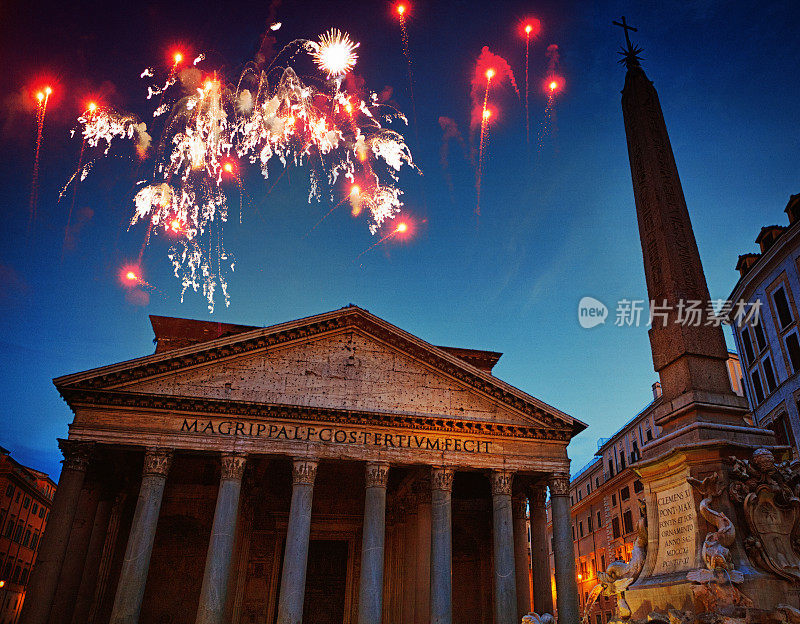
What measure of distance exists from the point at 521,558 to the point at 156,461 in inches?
529

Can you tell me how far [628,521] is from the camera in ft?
112

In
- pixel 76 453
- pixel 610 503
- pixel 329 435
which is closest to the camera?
pixel 76 453

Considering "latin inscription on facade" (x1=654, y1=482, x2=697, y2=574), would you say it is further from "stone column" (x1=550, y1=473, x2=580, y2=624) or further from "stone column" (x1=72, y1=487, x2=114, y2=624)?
"stone column" (x1=72, y1=487, x2=114, y2=624)

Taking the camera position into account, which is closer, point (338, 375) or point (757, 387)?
point (338, 375)

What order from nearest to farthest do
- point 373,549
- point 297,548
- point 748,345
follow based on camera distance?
point 297,548 → point 373,549 → point 748,345

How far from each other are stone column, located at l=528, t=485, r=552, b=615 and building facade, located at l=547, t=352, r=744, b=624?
11.3m

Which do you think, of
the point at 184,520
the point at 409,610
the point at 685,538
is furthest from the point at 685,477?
the point at 184,520

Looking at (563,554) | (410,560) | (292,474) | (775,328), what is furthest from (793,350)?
(292,474)

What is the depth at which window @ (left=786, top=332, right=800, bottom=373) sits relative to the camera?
23120mm

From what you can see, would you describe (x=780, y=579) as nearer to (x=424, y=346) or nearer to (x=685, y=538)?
(x=685, y=538)

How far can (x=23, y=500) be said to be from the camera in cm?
4325

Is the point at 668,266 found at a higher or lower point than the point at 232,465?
higher

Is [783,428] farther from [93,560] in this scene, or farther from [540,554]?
[93,560]

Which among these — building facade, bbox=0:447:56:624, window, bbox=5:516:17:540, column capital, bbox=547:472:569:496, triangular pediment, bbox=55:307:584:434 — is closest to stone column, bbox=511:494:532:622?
column capital, bbox=547:472:569:496
